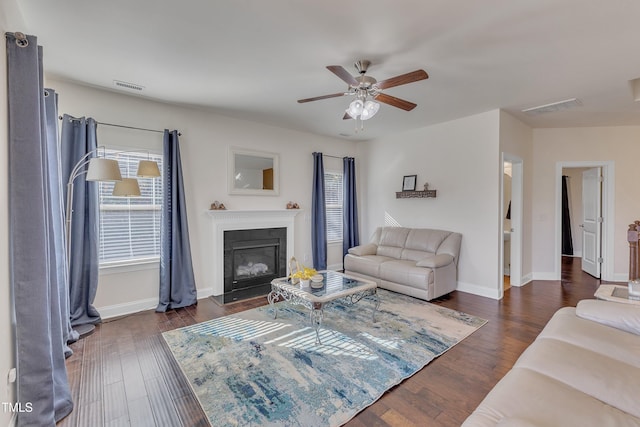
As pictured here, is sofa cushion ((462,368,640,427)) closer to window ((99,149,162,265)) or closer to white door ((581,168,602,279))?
window ((99,149,162,265))

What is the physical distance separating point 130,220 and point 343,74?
10.3 ft

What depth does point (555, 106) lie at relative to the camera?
3910 millimetres

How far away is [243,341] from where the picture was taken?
9.38 ft

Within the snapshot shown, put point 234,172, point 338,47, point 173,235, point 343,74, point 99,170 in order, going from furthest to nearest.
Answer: point 234,172 → point 173,235 → point 99,170 → point 338,47 → point 343,74

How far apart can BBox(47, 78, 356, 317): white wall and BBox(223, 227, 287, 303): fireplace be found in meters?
0.33

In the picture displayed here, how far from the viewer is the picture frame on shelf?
5215mm

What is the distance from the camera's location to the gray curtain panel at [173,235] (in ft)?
12.3

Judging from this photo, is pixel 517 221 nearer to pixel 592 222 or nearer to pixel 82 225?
pixel 592 222

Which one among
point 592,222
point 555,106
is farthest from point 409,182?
point 592,222

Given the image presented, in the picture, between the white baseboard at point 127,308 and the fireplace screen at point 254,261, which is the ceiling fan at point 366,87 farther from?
the white baseboard at point 127,308

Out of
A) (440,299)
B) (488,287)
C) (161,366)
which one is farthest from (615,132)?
(161,366)

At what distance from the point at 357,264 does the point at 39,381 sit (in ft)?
12.8

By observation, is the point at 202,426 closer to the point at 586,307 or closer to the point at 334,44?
the point at 586,307

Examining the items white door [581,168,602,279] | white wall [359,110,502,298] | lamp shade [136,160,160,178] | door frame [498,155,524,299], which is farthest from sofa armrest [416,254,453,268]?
lamp shade [136,160,160,178]
